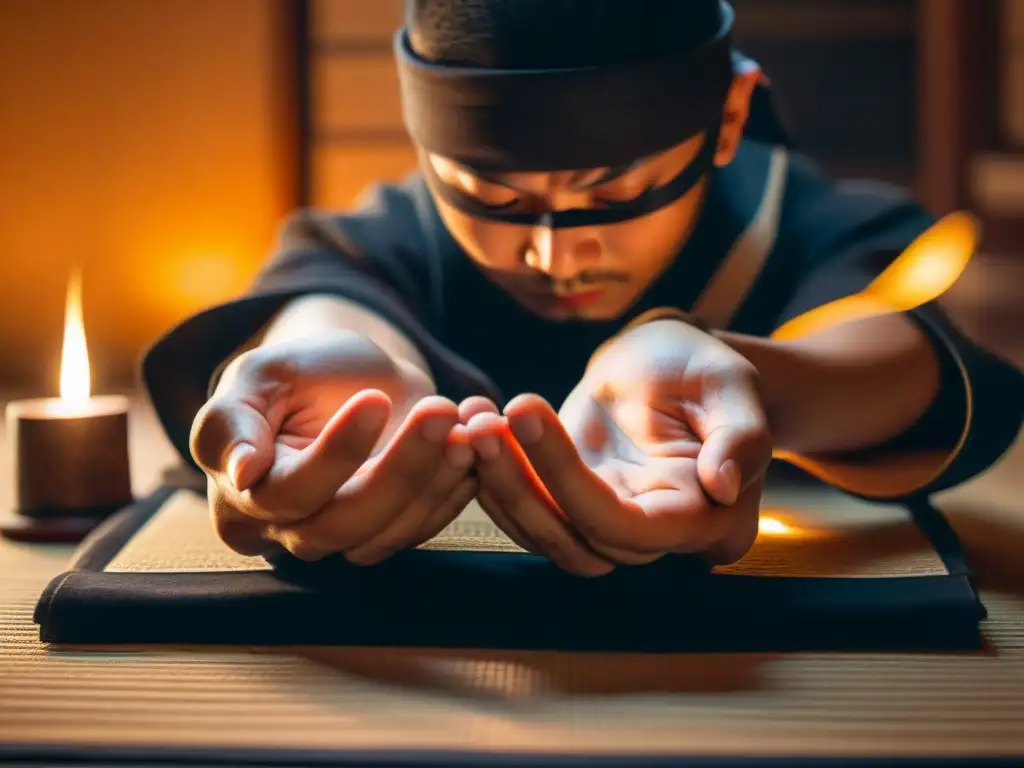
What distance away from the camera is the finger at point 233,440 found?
0.92 m

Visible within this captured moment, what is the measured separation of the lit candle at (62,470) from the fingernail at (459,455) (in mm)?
724

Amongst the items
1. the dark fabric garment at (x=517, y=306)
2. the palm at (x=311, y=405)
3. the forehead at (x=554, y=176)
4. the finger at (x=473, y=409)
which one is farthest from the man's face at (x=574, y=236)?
the finger at (x=473, y=409)

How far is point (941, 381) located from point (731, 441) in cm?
49

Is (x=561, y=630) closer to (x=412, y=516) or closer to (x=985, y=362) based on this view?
(x=412, y=516)

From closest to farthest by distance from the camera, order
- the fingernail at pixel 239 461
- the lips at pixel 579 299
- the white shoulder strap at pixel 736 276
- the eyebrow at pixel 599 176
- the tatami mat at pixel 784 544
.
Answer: the fingernail at pixel 239 461 < the tatami mat at pixel 784 544 < the eyebrow at pixel 599 176 < the lips at pixel 579 299 < the white shoulder strap at pixel 736 276

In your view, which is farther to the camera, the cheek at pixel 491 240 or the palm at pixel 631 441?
the cheek at pixel 491 240

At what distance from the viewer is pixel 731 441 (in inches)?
37.9

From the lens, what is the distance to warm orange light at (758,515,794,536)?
128cm

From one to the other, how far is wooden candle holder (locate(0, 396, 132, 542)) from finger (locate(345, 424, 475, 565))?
0.59 metres

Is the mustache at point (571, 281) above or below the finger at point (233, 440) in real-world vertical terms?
above

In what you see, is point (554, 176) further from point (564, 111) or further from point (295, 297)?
point (295, 297)

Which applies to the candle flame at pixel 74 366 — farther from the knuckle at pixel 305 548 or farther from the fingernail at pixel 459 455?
the fingernail at pixel 459 455

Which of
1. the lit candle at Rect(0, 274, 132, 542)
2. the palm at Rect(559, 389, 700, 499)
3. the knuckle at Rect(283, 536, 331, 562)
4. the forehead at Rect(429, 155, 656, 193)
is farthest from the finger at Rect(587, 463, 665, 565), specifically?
the lit candle at Rect(0, 274, 132, 542)

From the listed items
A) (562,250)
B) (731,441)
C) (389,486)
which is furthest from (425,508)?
(562,250)
